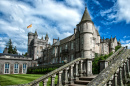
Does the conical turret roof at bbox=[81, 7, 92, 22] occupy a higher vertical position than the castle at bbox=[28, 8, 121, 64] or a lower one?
higher

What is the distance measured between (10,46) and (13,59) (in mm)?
33346

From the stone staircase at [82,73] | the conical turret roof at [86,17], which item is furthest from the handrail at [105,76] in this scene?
the conical turret roof at [86,17]

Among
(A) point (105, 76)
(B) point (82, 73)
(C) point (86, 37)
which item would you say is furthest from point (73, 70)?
(C) point (86, 37)

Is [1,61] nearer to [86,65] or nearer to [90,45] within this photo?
[90,45]

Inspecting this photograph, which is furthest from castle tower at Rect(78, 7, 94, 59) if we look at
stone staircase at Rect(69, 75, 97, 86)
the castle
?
stone staircase at Rect(69, 75, 97, 86)

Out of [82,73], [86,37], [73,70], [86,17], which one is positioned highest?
[86,17]

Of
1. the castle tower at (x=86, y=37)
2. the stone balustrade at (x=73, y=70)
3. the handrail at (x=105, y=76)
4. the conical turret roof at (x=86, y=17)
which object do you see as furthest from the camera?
the conical turret roof at (x=86, y=17)

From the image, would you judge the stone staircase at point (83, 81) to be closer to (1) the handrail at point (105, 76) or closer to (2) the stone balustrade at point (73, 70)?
(2) the stone balustrade at point (73, 70)

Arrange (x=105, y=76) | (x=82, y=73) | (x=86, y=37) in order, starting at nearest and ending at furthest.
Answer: (x=105, y=76)
(x=82, y=73)
(x=86, y=37)

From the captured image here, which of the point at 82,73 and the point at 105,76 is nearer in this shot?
the point at 105,76

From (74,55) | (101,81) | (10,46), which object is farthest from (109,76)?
(10,46)

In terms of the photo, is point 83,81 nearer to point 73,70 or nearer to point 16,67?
point 73,70

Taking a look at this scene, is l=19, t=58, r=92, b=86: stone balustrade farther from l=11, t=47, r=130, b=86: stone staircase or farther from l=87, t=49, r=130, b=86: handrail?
l=87, t=49, r=130, b=86: handrail

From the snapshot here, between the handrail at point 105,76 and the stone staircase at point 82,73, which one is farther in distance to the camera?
the stone staircase at point 82,73
